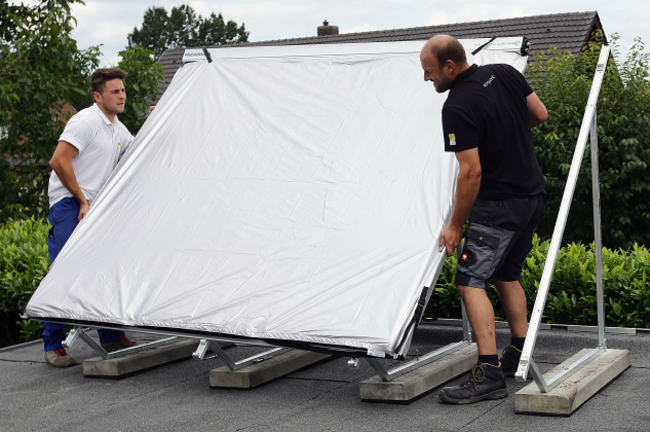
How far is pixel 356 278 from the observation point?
360 centimetres

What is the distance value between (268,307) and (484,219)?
1.13m

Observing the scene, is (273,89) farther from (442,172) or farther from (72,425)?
(72,425)

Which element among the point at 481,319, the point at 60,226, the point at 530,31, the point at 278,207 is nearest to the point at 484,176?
the point at 481,319

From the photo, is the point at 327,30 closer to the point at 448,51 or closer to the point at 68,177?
the point at 68,177

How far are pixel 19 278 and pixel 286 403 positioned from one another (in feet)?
10.2

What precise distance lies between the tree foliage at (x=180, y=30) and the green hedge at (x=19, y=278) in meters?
68.2

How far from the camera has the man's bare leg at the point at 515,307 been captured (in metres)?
3.86

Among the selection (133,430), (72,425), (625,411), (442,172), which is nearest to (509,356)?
(625,411)

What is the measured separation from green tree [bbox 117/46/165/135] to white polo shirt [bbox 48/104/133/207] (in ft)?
14.4

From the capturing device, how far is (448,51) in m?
3.45

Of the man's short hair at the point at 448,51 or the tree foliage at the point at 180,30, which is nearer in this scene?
the man's short hair at the point at 448,51

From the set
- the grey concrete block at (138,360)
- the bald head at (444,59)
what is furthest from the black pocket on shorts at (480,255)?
the grey concrete block at (138,360)

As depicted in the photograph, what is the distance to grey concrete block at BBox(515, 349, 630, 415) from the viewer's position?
317 centimetres

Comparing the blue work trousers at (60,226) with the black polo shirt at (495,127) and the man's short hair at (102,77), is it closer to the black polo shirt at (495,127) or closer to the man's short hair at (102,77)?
the man's short hair at (102,77)
